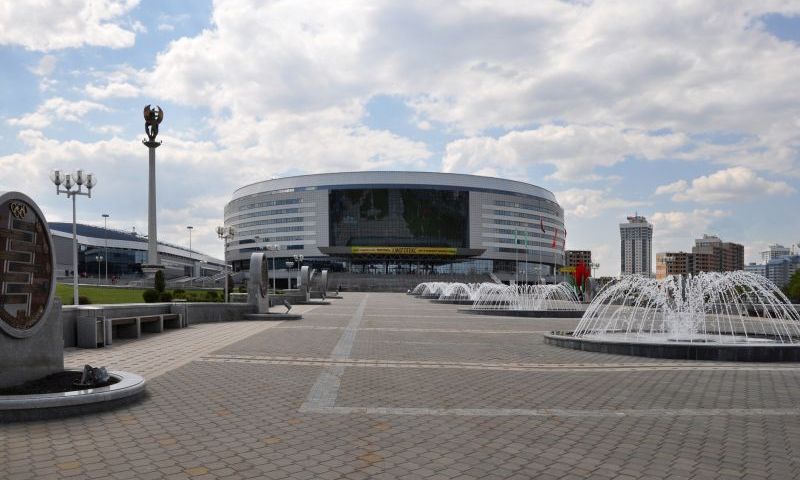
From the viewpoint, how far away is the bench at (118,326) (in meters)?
13.9

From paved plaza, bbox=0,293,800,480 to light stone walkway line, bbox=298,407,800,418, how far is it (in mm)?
26

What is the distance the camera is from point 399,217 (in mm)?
125938

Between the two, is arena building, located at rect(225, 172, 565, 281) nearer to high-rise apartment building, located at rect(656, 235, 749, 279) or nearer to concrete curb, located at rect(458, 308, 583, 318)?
high-rise apartment building, located at rect(656, 235, 749, 279)

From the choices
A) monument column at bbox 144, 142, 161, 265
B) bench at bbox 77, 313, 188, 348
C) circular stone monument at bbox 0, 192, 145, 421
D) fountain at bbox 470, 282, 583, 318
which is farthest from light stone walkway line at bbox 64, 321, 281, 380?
monument column at bbox 144, 142, 161, 265

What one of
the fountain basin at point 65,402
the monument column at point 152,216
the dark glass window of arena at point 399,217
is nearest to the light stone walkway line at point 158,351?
the fountain basin at point 65,402

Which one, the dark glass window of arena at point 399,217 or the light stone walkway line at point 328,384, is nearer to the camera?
the light stone walkway line at point 328,384

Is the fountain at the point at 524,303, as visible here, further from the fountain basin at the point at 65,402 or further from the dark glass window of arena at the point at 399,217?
the dark glass window of arena at the point at 399,217

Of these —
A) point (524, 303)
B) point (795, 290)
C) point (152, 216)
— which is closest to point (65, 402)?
point (524, 303)

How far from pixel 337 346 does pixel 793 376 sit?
31.1 ft

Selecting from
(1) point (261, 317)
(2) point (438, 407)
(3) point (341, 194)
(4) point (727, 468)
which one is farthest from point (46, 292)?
(3) point (341, 194)

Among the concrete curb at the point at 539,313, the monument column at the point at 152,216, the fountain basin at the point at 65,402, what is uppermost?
the monument column at the point at 152,216

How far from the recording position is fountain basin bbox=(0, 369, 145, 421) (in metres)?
6.82

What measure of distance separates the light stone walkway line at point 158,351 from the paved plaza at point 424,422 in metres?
0.10

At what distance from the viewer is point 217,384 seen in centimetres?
917
